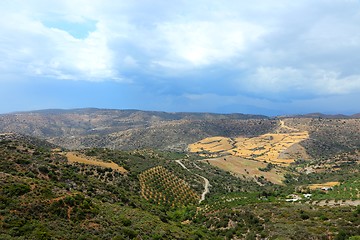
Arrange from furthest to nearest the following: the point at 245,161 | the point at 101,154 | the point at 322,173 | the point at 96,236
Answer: the point at 245,161
the point at 322,173
the point at 101,154
the point at 96,236

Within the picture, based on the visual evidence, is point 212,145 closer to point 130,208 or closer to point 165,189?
point 165,189

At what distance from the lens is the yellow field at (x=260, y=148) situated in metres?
137

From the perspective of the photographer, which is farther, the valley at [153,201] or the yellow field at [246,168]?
the yellow field at [246,168]

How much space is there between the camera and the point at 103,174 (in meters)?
52.0

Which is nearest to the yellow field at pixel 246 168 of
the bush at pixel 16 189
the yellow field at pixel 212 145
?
the yellow field at pixel 212 145

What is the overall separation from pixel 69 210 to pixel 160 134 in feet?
551

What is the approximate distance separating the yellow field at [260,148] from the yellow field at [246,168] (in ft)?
98.6

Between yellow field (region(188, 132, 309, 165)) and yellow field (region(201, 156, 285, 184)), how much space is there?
30.1 m

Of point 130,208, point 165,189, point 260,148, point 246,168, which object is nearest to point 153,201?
point 165,189

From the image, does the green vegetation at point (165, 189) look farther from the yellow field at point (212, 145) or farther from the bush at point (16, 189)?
the yellow field at point (212, 145)

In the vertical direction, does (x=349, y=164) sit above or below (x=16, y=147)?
below

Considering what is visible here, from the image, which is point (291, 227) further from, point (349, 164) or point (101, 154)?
point (349, 164)

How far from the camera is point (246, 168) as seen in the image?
94.2 metres

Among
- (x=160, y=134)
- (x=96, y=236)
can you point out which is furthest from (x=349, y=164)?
(x=160, y=134)
